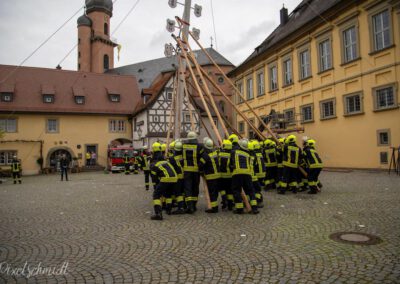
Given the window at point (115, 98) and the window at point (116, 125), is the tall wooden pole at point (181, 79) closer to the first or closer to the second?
the window at point (116, 125)

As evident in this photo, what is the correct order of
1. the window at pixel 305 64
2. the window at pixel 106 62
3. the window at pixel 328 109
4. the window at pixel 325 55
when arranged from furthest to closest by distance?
the window at pixel 106 62, the window at pixel 305 64, the window at pixel 325 55, the window at pixel 328 109

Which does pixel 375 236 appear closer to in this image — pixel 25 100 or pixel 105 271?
pixel 105 271

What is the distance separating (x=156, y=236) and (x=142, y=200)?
14.9 feet

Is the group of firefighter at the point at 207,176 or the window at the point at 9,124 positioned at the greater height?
the window at the point at 9,124

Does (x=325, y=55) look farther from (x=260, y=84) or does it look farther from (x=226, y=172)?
(x=226, y=172)

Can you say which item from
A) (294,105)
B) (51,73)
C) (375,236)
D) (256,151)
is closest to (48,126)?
(51,73)

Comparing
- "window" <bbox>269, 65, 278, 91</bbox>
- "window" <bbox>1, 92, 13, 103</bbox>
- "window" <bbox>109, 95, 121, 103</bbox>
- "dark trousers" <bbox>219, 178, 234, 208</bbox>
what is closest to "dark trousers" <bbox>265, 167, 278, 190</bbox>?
"dark trousers" <bbox>219, 178, 234, 208</bbox>

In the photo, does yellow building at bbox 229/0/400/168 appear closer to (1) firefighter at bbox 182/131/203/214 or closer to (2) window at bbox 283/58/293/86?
(2) window at bbox 283/58/293/86

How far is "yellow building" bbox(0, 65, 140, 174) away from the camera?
30391 mm

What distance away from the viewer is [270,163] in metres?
11.3

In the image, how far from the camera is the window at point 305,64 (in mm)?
22220

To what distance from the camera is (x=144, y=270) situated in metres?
4.13

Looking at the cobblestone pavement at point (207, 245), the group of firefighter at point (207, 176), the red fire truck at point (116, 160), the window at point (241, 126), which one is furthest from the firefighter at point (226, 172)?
the window at point (241, 126)

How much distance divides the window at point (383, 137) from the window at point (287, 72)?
848 cm
